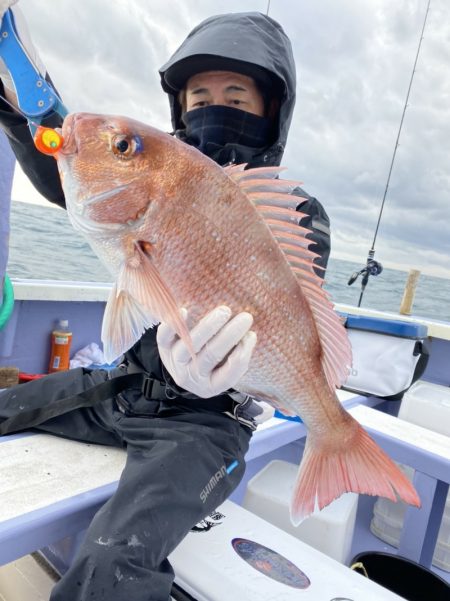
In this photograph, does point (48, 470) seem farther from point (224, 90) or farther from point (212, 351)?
point (224, 90)

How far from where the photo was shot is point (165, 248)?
1.16 meters

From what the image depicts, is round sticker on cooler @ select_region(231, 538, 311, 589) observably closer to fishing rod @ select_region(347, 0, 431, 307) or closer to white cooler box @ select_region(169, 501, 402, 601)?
white cooler box @ select_region(169, 501, 402, 601)

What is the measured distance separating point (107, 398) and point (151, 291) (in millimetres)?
913

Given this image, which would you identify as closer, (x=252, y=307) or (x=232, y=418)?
(x=252, y=307)

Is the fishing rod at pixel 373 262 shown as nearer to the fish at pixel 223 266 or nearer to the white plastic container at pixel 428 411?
the white plastic container at pixel 428 411

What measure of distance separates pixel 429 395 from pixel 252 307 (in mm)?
2629

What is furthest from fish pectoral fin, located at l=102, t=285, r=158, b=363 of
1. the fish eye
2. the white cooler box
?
the white cooler box

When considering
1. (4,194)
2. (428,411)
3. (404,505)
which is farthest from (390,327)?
(4,194)

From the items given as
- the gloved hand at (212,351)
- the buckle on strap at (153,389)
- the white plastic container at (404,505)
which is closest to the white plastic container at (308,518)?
the white plastic container at (404,505)

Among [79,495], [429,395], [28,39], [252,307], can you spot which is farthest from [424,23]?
[79,495]

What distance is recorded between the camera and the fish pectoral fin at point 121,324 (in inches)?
50.6

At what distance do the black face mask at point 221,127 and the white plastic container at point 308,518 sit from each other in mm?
1735

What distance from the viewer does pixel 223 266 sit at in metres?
1.19

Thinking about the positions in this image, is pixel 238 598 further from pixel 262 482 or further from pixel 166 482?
pixel 262 482
